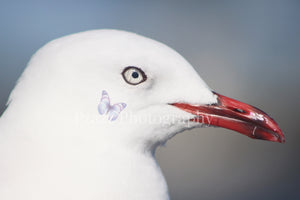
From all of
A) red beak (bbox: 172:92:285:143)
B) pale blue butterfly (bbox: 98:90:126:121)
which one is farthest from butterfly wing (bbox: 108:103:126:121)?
red beak (bbox: 172:92:285:143)

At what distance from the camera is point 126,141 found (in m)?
1.00

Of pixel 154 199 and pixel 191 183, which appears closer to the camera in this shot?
pixel 154 199

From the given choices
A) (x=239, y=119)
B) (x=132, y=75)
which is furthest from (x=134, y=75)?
(x=239, y=119)

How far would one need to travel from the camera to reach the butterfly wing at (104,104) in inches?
37.8

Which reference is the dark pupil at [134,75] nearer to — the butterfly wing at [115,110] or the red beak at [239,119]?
the butterfly wing at [115,110]

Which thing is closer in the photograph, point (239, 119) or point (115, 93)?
point (115, 93)

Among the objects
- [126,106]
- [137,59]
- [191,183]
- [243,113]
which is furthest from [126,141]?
[191,183]

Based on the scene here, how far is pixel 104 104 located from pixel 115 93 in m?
0.04

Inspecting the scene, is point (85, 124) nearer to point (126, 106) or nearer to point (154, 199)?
point (126, 106)

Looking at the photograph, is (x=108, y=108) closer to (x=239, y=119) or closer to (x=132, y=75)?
(x=132, y=75)

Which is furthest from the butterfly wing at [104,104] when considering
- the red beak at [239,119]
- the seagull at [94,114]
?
the red beak at [239,119]

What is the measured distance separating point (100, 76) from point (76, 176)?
268mm

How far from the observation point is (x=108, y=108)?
3.17 ft

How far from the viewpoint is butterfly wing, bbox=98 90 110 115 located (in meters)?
0.96
